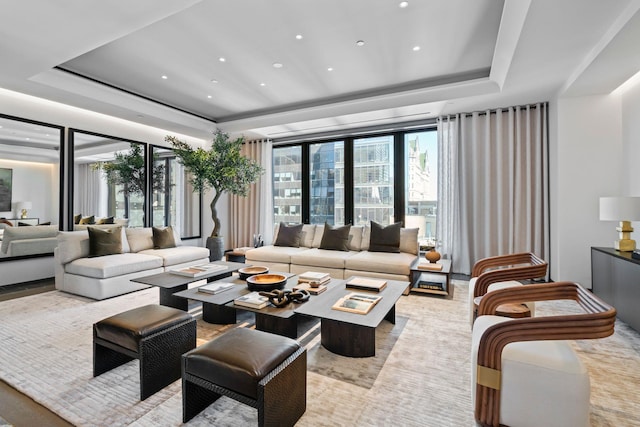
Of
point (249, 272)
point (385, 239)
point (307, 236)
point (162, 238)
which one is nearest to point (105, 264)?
point (162, 238)

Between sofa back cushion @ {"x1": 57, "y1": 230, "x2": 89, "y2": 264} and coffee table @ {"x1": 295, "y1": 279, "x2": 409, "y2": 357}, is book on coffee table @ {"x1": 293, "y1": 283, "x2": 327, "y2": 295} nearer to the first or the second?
coffee table @ {"x1": 295, "y1": 279, "x2": 409, "y2": 357}

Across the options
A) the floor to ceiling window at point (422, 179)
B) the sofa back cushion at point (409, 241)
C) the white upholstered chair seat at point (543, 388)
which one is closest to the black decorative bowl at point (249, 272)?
the sofa back cushion at point (409, 241)

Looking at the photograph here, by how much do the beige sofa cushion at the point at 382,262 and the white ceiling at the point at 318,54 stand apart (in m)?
2.23

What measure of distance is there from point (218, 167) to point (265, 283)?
328 cm

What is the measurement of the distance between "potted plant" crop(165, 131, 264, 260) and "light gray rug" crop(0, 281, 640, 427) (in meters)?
2.84

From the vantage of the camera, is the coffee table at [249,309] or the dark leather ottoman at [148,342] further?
the coffee table at [249,309]

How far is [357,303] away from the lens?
2422 millimetres

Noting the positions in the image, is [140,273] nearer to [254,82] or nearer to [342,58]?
[254,82]

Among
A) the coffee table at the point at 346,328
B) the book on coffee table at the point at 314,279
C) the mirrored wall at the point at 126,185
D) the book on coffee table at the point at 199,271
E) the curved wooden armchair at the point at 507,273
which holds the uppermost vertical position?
the mirrored wall at the point at 126,185

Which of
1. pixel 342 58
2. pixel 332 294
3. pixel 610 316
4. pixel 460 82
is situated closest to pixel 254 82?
pixel 342 58

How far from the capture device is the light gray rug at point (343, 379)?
1667 mm

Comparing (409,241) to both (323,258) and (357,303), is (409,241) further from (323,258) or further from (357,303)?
(357,303)

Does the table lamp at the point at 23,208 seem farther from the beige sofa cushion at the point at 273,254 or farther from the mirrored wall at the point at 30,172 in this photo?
the beige sofa cushion at the point at 273,254

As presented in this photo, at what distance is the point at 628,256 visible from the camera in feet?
9.61
